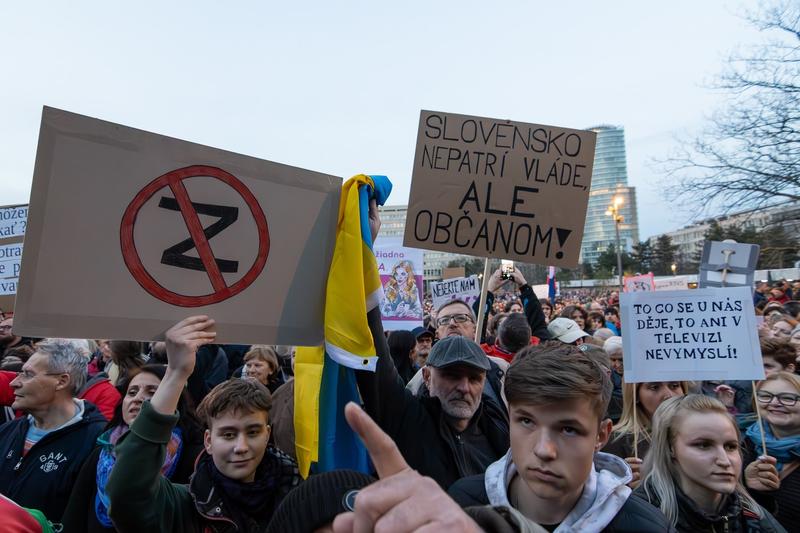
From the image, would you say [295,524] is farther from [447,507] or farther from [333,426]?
[447,507]

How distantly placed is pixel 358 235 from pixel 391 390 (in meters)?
0.75

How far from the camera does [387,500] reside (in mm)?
679

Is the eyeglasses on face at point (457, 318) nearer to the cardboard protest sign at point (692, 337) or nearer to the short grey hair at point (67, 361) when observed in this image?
the cardboard protest sign at point (692, 337)

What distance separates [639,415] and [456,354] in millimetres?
1554

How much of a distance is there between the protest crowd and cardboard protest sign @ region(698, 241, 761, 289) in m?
1.67

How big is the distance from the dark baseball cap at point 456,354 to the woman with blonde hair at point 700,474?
3.03 ft

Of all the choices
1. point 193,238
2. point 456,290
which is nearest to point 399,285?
point 456,290

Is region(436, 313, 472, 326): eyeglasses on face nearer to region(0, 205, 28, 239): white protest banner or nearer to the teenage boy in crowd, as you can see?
the teenage boy in crowd

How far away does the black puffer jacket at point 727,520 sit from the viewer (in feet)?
7.68

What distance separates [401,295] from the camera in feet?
24.4

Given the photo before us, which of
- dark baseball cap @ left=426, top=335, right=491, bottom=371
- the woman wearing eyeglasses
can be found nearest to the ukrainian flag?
dark baseball cap @ left=426, top=335, right=491, bottom=371

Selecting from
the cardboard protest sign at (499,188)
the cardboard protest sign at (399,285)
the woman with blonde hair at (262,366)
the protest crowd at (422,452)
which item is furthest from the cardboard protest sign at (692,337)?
the cardboard protest sign at (399,285)

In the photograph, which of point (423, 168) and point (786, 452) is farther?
point (423, 168)

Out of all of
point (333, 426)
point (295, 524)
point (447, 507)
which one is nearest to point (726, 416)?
point (333, 426)
